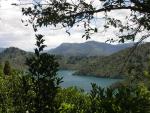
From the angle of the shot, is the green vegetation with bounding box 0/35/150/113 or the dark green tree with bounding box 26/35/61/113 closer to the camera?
the green vegetation with bounding box 0/35/150/113

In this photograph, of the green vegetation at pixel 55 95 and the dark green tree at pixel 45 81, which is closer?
the green vegetation at pixel 55 95

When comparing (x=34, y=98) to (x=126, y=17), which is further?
(x=126, y=17)

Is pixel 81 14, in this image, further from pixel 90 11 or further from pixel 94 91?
pixel 94 91

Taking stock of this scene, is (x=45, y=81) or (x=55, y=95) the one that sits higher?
(x=45, y=81)

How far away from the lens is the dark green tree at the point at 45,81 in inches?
352

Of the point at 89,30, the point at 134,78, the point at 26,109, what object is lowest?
the point at 26,109

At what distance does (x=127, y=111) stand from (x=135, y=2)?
100 inches

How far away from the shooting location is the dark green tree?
894cm

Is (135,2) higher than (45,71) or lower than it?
higher

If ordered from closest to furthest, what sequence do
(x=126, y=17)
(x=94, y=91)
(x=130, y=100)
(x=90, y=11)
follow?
1. (x=130, y=100)
2. (x=94, y=91)
3. (x=90, y=11)
4. (x=126, y=17)

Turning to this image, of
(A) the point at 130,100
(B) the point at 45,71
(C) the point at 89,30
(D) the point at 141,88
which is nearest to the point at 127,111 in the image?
(A) the point at 130,100

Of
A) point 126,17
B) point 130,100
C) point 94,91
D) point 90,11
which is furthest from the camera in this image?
point 126,17

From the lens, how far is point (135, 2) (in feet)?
29.7

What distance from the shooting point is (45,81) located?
29.5 feet
